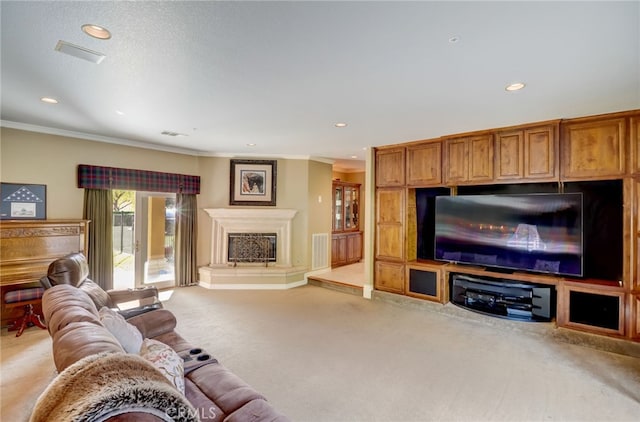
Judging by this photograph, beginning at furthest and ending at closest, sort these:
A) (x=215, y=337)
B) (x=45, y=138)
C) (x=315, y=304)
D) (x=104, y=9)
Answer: (x=315, y=304) → (x=45, y=138) → (x=215, y=337) → (x=104, y=9)

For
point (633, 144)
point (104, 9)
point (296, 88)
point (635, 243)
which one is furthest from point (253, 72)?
point (635, 243)

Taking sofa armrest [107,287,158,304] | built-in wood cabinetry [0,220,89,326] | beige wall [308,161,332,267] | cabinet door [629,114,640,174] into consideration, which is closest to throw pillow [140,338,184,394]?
sofa armrest [107,287,158,304]

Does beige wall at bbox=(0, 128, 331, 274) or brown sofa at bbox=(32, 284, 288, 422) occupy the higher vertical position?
beige wall at bbox=(0, 128, 331, 274)

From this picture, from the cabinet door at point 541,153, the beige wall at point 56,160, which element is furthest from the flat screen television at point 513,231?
the beige wall at point 56,160

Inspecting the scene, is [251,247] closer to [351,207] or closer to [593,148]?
[351,207]

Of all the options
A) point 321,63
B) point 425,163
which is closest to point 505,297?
point 425,163

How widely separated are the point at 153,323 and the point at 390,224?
365cm

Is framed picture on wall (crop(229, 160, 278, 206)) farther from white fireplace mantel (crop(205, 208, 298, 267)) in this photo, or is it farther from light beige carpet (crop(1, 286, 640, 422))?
light beige carpet (crop(1, 286, 640, 422))

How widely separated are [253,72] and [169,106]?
1.39m

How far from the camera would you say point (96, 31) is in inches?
75.9

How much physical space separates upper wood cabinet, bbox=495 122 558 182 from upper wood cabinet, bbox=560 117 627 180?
0.11 m

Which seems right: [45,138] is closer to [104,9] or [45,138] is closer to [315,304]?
[104,9]

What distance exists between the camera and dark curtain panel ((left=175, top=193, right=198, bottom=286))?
19.3 ft

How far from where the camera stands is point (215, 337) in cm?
362
